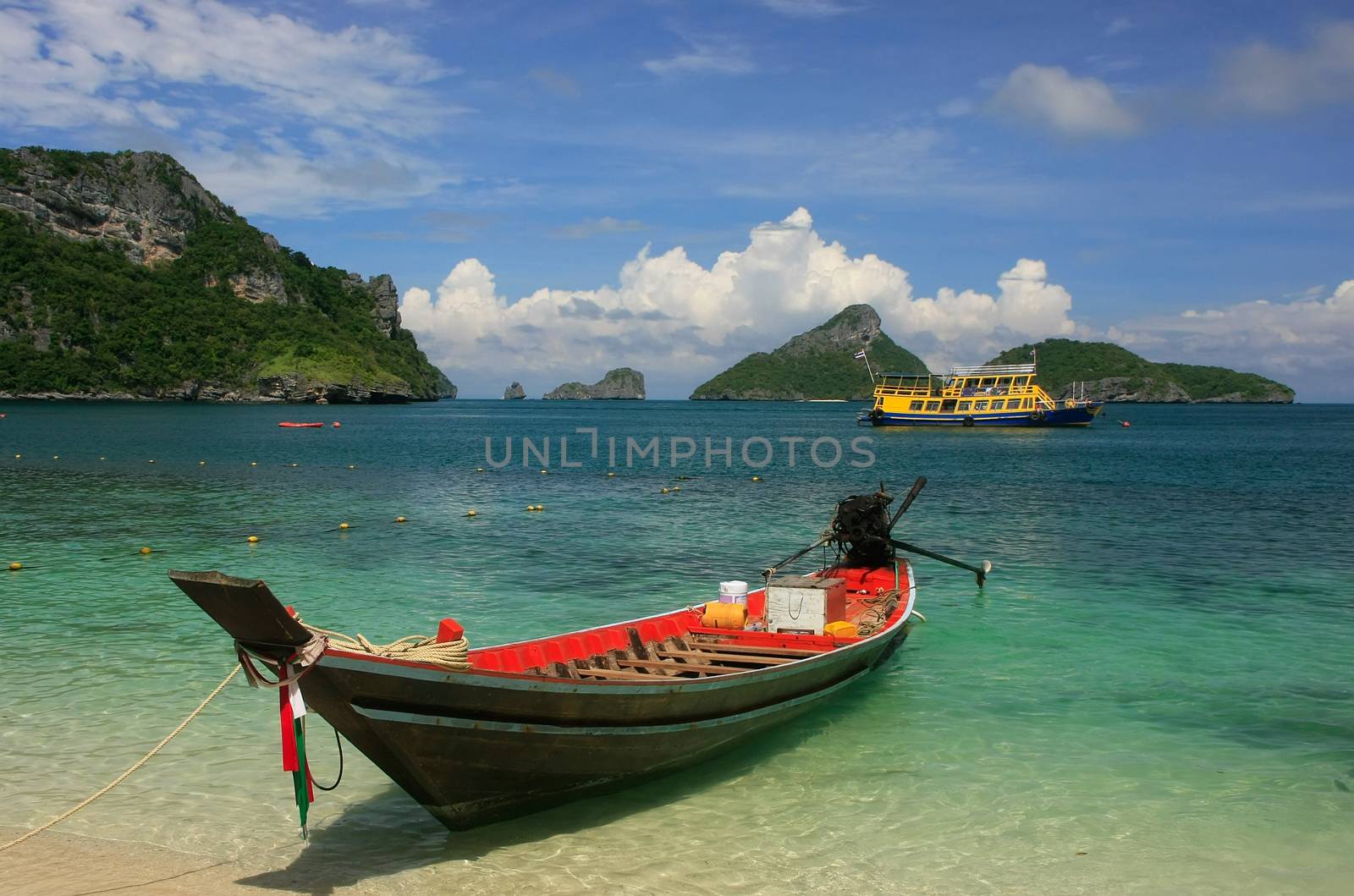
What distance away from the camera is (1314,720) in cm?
1207

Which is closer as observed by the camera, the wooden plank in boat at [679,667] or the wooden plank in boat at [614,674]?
the wooden plank in boat at [614,674]

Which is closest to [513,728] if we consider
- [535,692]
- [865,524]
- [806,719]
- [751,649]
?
[535,692]

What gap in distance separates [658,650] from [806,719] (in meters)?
2.17

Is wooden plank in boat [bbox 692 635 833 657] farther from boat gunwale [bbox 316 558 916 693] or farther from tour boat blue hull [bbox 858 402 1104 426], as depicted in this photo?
tour boat blue hull [bbox 858 402 1104 426]

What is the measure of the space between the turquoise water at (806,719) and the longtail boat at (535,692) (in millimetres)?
508

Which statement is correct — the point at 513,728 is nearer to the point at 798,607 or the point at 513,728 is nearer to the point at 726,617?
the point at 726,617

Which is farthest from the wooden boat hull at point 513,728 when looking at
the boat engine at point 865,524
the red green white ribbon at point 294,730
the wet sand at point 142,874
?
the boat engine at point 865,524

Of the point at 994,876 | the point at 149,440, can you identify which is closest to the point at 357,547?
the point at 994,876

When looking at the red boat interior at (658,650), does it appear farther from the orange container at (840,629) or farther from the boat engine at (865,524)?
the boat engine at (865,524)

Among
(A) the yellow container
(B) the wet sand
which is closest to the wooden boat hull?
(B) the wet sand

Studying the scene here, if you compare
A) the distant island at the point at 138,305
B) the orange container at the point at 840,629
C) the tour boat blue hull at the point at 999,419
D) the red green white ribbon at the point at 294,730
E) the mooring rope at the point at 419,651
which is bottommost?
the orange container at the point at 840,629

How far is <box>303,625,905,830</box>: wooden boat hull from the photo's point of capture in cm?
741

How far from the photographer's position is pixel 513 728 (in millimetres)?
8086

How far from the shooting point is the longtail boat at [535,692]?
23.2 ft
